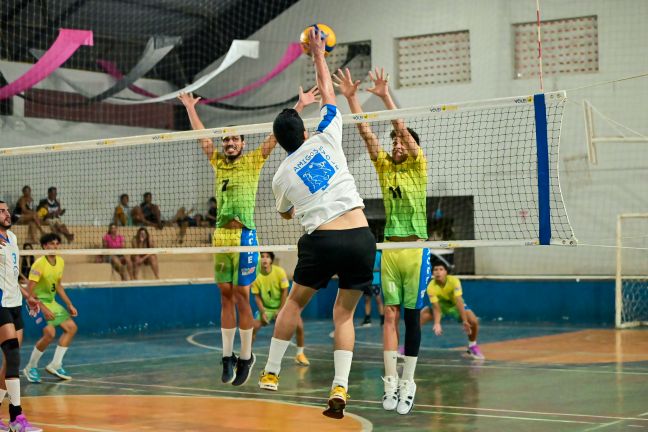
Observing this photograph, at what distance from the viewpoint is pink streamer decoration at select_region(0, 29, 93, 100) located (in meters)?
22.5

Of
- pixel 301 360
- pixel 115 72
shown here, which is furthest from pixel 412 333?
pixel 115 72

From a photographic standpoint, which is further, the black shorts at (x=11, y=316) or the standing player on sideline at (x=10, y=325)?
the black shorts at (x=11, y=316)

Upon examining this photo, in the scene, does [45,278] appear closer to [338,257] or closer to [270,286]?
[270,286]

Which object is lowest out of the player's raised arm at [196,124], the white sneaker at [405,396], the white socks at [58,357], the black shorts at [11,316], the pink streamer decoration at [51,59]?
the white socks at [58,357]

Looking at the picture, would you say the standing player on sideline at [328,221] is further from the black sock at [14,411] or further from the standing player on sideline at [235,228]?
the black sock at [14,411]

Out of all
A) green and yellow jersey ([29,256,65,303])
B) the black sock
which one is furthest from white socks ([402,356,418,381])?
A: green and yellow jersey ([29,256,65,303])

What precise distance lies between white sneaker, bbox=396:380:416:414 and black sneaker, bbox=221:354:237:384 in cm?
186

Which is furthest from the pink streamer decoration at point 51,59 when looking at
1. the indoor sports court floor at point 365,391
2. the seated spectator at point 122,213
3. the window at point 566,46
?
the window at point 566,46

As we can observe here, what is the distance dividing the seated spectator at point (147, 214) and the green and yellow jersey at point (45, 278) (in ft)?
30.2

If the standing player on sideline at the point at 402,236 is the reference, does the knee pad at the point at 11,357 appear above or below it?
below

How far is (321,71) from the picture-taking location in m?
7.68

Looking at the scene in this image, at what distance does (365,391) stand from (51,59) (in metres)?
14.7

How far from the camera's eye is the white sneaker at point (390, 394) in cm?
914

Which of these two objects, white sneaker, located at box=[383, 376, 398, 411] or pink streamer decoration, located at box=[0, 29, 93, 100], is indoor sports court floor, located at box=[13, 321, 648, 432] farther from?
pink streamer decoration, located at box=[0, 29, 93, 100]
